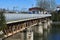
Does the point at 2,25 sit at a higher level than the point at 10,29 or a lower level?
higher

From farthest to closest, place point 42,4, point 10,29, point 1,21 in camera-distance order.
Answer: point 42,4 < point 10,29 < point 1,21

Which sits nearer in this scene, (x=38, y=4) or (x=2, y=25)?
(x=2, y=25)

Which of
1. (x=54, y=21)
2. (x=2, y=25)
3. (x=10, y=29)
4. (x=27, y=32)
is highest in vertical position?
(x=2, y=25)

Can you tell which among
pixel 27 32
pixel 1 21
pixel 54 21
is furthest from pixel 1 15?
pixel 54 21

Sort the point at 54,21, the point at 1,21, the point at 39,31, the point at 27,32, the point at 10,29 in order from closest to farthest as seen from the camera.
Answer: the point at 1,21 → the point at 10,29 → the point at 27,32 → the point at 39,31 → the point at 54,21

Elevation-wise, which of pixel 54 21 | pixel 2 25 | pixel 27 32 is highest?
pixel 2 25

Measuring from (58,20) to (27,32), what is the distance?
82.8 metres

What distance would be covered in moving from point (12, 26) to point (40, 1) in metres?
121

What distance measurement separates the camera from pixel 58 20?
118m

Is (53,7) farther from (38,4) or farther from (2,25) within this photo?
(2,25)

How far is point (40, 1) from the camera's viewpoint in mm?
146750

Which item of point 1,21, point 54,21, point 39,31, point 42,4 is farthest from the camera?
point 42,4

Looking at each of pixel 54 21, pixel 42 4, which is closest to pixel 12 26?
pixel 54 21

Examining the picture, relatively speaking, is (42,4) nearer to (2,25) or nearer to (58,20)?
(58,20)
